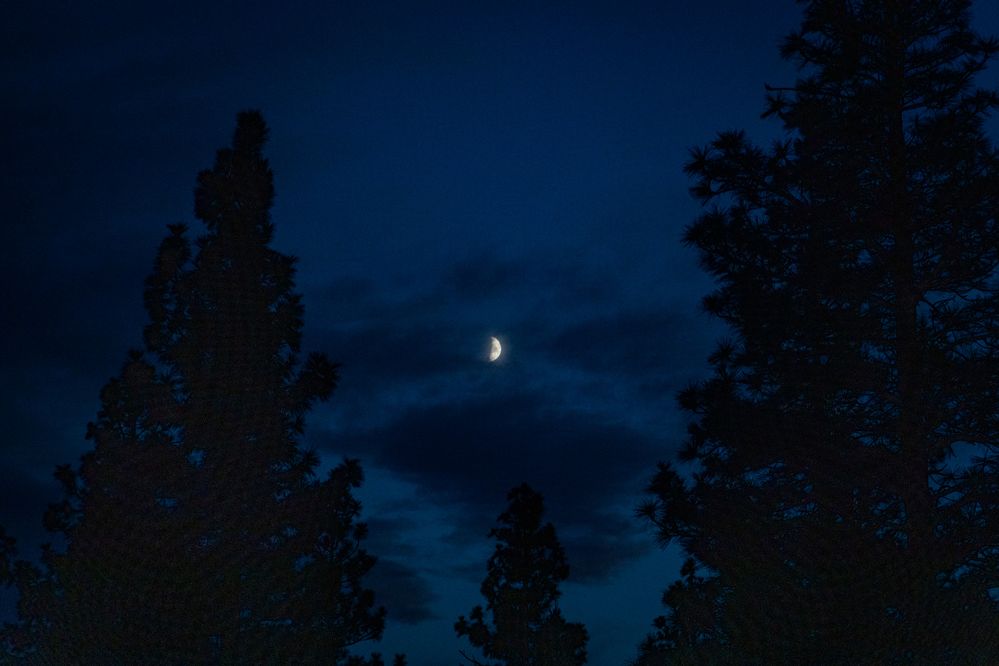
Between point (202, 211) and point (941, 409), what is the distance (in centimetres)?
1825

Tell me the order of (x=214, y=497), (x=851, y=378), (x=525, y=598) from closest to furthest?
(x=851, y=378)
(x=214, y=497)
(x=525, y=598)

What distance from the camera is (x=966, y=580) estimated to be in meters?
15.4

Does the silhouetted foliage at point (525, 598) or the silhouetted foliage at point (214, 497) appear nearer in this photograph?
the silhouetted foliage at point (214, 497)

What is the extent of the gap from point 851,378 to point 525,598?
17.8 meters

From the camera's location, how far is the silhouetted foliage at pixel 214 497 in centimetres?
2117

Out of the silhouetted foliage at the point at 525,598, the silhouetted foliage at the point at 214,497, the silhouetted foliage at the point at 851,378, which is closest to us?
the silhouetted foliage at the point at 851,378

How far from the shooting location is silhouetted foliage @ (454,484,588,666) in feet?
104

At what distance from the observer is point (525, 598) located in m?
32.3

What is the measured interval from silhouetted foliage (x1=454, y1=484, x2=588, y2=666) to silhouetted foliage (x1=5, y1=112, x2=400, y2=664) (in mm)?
7005

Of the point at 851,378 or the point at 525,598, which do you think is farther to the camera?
the point at 525,598

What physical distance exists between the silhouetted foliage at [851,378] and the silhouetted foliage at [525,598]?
1308 centimetres

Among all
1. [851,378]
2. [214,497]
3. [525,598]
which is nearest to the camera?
[851,378]

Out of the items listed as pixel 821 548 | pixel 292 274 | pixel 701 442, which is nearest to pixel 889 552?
pixel 821 548

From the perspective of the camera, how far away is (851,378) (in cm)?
1723
